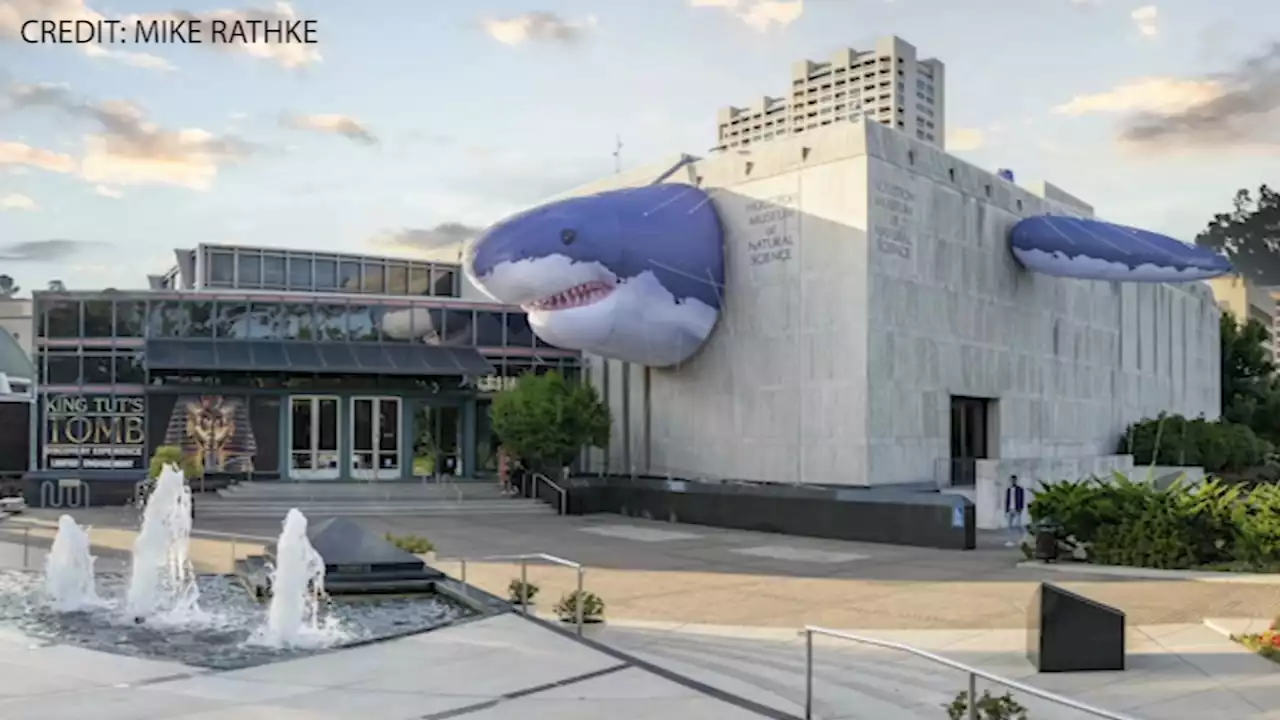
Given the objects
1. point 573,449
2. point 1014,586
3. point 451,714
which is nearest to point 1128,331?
point 573,449

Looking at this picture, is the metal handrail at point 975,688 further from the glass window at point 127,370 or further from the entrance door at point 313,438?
the glass window at point 127,370

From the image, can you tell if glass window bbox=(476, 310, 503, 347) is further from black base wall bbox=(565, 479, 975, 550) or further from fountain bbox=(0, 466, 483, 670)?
fountain bbox=(0, 466, 483, 670)

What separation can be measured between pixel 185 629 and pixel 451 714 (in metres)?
5.20

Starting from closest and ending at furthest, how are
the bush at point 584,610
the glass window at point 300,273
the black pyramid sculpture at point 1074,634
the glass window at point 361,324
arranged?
1. the black pyramid sculpture at point 1074,634
2. the bush at point 584,610
3. the glass window at point 361,324
4. the glass window at point 300,273

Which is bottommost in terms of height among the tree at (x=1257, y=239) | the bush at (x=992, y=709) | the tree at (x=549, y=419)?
the bush at (x=992, y=709)

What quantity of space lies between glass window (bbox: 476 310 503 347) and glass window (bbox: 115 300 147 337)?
9.79 meters

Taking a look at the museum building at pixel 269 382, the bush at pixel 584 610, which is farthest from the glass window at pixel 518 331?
the bush at pixel 584 610

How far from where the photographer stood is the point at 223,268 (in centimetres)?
4153

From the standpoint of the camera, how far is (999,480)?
25781 millimetres

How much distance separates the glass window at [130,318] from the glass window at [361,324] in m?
5.81

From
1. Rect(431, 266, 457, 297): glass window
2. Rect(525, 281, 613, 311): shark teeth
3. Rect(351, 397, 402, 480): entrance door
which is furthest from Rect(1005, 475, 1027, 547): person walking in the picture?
Rect(431, 266, 457, 297): glass window

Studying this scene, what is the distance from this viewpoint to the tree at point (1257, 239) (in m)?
150

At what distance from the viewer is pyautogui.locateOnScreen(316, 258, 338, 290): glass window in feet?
141

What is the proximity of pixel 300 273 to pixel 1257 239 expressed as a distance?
145 metres
